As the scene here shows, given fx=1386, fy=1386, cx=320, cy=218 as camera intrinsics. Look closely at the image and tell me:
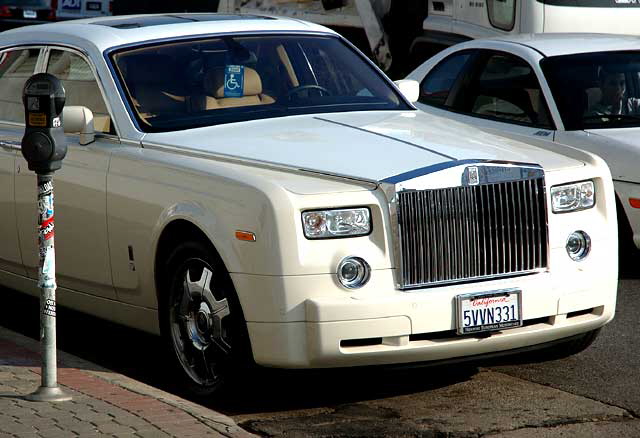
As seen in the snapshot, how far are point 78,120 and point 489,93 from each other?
437 centimetres

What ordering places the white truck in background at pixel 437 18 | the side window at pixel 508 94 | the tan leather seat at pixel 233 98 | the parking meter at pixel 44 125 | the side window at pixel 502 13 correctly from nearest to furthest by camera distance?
the parking meter at pixel 44 125 → the tan leather seat at pixel 233 98 → the side window at pixel 508 94 → the white truck in background at pixel 437 18 → the side window at pixel 502 13

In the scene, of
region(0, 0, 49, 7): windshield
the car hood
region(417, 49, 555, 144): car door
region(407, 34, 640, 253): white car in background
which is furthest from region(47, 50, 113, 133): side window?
region(0, 0, 49, 7): windshield

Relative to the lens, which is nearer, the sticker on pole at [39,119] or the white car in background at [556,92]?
the sticker on pole at [39,119]

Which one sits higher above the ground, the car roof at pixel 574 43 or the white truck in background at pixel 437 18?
the car roof at pixel 574 43

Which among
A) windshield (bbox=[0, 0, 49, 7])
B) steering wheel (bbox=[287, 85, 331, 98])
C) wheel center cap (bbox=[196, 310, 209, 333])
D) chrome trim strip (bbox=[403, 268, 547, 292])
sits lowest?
windshield (bbox=[0, 0, 49, 7])

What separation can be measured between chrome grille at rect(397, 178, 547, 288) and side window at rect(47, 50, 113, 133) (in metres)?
2.08

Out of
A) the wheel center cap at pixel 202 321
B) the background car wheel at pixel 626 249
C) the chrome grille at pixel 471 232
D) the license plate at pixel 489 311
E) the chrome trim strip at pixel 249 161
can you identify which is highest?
the chrome trim strip at pixel 249 161

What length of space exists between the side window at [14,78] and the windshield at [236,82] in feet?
3.31

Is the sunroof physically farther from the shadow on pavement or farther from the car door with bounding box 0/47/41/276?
the shadow on pavement

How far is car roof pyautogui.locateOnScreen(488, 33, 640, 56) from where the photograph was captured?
10.7 meters

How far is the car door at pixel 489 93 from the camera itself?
1035 cm

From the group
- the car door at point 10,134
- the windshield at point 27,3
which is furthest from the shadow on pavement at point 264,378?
the windshield at point 27,3

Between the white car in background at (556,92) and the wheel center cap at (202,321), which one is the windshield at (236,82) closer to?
the wheel center cap at (202,321)

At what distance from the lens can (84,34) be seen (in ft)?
26.4
